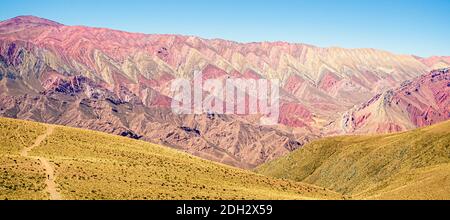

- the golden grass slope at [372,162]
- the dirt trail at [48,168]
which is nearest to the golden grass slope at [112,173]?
the dirt trail at [48,168]

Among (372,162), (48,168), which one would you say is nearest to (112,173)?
(48,168)

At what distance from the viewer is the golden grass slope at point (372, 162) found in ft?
341

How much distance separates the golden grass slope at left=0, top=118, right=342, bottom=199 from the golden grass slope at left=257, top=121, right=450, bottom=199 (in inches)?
1003

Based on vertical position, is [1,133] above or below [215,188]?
above

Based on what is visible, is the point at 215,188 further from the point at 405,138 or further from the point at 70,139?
the point at 405,138

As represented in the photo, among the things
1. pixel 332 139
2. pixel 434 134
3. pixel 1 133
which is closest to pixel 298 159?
pixel 332 139

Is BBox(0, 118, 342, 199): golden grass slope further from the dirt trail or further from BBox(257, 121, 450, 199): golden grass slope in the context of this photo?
BBox(257, 121, 450, 199): golden grass slope

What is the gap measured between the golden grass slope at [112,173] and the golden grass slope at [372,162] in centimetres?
2548

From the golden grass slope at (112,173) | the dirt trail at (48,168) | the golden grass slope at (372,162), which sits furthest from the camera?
the golden grass slope at (372,162)

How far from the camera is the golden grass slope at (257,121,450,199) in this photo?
341 feet

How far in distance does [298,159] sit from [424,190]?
98.4 meters

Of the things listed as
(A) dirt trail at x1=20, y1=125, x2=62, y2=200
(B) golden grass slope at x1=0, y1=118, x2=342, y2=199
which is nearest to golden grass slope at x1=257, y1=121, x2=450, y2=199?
(B) golden grass slope at x1=0, y1=118, x2=342, y2=199

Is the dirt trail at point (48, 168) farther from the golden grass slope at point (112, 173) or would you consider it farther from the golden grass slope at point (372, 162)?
the golden grass slope at point (372, 162)

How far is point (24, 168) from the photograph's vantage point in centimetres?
6356
